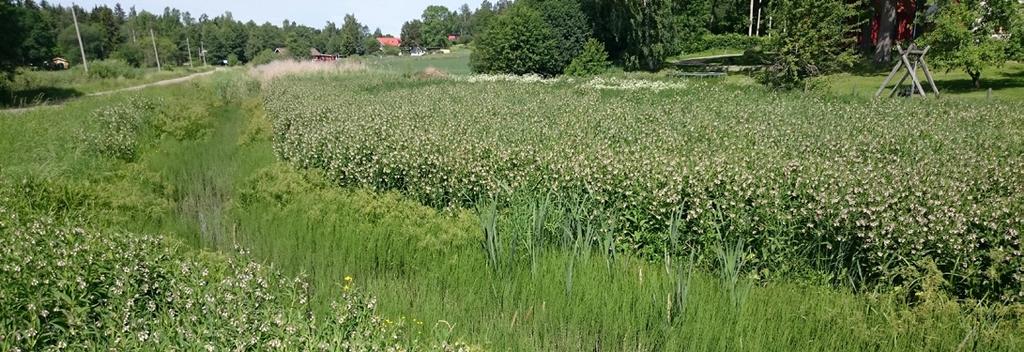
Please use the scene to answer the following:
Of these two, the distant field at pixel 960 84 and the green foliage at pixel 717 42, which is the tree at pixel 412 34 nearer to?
the green foliage at pixel 717 42

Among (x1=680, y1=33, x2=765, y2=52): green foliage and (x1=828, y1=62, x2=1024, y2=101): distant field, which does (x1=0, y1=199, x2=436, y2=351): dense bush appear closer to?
(x1=828, y1=62, x2=1024, y2=101): distant field

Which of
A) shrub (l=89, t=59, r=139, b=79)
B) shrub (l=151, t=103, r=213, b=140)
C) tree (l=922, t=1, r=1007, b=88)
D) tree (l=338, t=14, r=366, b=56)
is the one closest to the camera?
shrub (l=151, t=103, r=213, b=140)

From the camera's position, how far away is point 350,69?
108ft

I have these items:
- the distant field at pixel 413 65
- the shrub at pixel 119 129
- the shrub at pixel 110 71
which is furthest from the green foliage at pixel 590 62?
the shrub at pixel 110 71

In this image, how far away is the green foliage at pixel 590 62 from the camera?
3241 cm

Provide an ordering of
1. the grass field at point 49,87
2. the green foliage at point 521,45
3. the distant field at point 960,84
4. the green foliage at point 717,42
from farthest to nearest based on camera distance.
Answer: the green foliage at point 717,42 → the green foliage at point 521,45 → the grass field at point 49,87 → the distant field at point 960,84

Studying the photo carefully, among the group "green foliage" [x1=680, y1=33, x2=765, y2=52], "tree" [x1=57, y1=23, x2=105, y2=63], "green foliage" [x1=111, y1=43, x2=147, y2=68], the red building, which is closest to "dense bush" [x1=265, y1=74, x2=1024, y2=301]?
the red building


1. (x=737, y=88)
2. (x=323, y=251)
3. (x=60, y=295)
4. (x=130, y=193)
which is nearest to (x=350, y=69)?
(x=737, y=88)

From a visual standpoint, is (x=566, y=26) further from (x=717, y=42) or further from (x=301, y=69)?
(x=717, y=42)

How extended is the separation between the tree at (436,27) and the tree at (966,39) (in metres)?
135

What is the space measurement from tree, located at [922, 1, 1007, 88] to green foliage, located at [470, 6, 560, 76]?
62.2 ft

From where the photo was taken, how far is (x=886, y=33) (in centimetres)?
3044

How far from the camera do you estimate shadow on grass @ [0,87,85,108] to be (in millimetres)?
25828

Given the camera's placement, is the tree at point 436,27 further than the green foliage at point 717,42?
Yes
